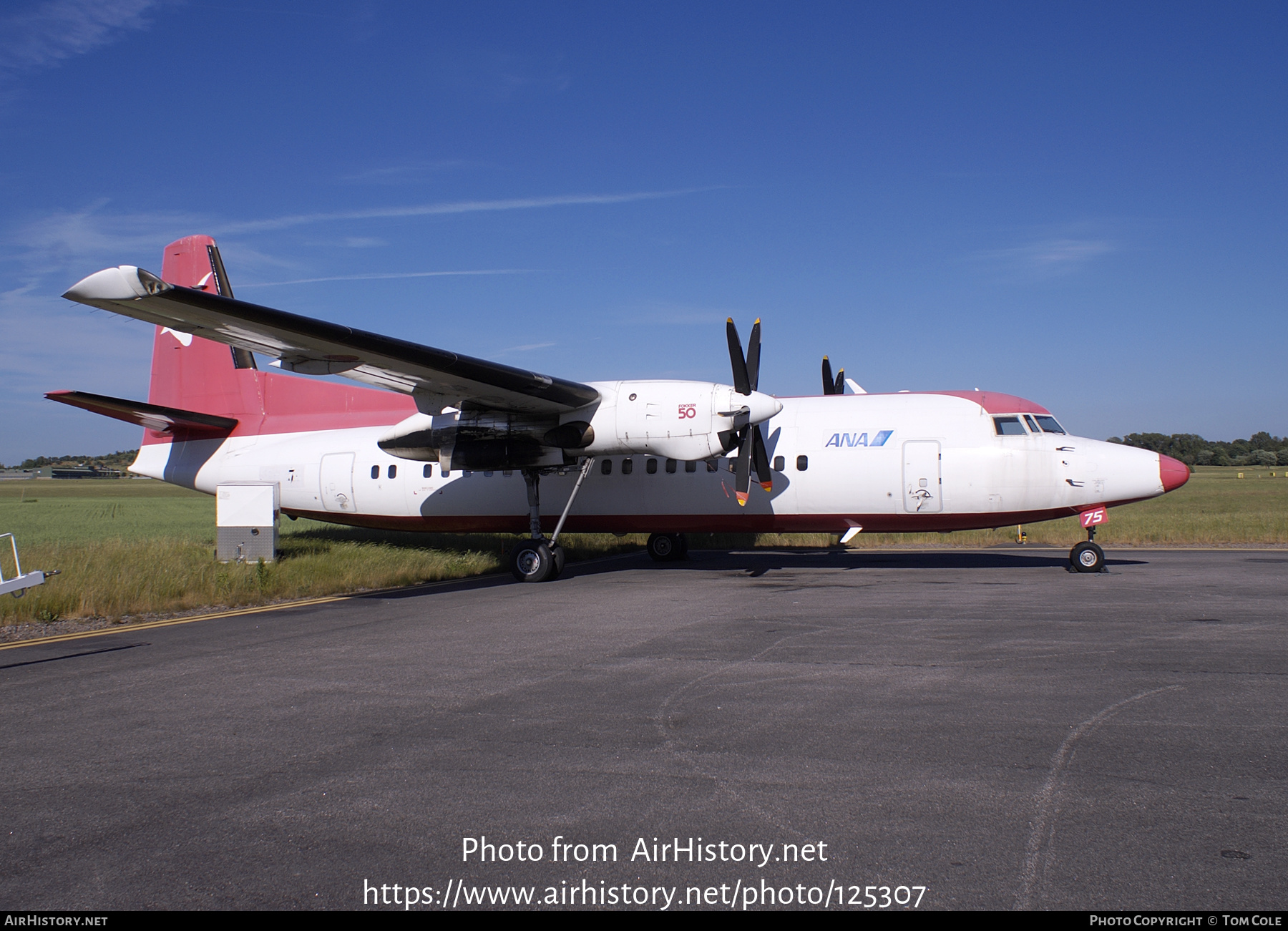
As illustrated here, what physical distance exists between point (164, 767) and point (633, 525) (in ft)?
44.1

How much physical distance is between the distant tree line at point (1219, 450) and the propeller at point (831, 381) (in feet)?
334

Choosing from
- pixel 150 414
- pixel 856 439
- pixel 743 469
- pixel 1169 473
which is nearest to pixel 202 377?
pixel 150 414

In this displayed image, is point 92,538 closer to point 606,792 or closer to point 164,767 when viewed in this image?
point 164,767

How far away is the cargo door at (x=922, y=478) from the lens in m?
16.3

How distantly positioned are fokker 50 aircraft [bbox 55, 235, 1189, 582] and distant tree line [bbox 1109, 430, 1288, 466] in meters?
105

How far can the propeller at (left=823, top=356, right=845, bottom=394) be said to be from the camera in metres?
20.7

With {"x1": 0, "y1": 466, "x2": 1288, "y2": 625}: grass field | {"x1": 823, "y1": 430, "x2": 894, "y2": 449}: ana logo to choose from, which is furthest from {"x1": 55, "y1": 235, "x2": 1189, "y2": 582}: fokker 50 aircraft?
{"x1": 0, "y1": 466, "x2": 1288, "y2": 625}: grass field

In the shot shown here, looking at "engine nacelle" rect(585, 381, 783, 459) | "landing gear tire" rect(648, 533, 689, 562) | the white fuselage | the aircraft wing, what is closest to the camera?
the aircraft wing

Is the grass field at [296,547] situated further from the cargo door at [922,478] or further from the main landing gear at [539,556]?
the cargo door at [922,478]

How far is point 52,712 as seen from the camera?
656cm

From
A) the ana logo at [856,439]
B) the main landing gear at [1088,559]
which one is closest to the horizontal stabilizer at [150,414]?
the ana logo at [856,439]

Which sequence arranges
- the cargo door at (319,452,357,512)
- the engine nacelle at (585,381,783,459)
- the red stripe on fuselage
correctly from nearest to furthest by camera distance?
1. the engine nacelle at (585,381,783,459)
2. the red stripe on fuselage
3. the cargo door at (319,452,357,512)

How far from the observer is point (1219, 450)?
135 m

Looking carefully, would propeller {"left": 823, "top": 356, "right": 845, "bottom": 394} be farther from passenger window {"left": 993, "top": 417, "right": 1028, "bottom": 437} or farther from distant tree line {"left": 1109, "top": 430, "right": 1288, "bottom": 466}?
distant tree line {"left": 1109, "top": 430, "right": 1288, "bottom": 466}
